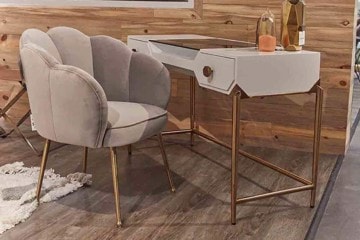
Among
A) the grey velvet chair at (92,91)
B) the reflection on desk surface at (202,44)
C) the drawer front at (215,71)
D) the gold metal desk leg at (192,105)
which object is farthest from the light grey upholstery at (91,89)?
the gold metal desk leg at (192,105)

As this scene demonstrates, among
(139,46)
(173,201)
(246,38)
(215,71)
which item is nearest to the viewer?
(215,71)

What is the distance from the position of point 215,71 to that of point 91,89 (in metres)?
0.55

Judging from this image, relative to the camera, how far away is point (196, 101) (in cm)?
365

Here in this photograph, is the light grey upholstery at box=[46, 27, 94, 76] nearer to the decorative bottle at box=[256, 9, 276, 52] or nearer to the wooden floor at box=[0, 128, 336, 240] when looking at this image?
the wooden floor at box=[0, 128, 336, 240]

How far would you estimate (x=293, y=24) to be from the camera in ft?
7.76

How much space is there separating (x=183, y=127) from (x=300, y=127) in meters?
0.84

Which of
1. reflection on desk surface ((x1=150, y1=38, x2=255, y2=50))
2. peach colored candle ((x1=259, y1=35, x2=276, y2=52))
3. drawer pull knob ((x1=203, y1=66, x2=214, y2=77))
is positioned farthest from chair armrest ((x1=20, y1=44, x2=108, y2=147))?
peach colored candle ((x1=259, y1=35, x2=276, y2=52))

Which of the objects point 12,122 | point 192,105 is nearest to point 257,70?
point 192,105

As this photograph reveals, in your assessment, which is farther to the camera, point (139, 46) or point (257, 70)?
point (139, 46)

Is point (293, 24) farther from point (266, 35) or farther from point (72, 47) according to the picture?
point (72, 47)

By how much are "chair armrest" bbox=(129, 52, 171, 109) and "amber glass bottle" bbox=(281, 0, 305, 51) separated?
0.65 metres

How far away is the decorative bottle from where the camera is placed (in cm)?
231

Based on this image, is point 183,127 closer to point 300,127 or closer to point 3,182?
point 300,127

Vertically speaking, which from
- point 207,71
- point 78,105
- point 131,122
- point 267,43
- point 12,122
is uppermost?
point 267,43
